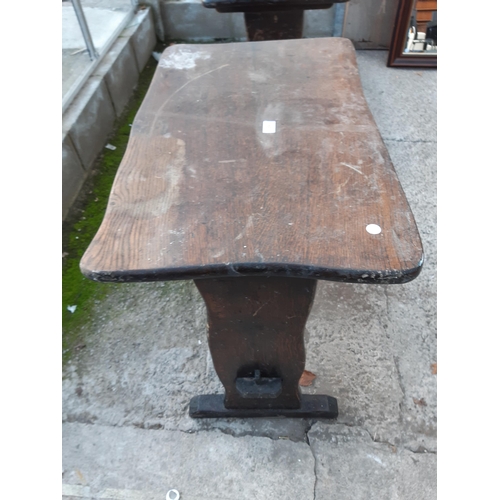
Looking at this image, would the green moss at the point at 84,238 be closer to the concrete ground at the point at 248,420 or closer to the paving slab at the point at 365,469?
the concrete ground at the point at 248,420

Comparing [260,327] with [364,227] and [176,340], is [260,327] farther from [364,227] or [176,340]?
[176,340]

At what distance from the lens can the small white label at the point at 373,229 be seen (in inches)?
34.9

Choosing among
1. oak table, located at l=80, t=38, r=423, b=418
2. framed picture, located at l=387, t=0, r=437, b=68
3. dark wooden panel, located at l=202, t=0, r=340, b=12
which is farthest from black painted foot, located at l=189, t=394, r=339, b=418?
framed picture, located at l=387, t=0, r=437, b=68

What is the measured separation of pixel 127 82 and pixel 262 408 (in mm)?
2609

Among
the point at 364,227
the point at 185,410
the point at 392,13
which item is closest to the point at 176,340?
the point at 185,410

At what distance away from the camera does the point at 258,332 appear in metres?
1.22

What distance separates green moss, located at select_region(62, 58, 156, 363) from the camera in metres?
1.87

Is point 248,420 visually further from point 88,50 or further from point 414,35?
point 414,35

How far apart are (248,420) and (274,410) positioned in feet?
0.36

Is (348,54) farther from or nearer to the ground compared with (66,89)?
farther from the ground

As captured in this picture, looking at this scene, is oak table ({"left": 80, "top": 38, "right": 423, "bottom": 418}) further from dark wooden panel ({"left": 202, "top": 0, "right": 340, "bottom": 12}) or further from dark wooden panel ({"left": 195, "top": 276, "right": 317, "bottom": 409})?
dark wooden panel ({"left": 202, "top": 0, "right": 340, "bottom": 12})

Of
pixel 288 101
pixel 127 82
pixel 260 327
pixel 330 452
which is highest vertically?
pixel 288 101

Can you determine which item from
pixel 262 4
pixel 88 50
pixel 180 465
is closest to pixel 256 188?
pixel 180 465

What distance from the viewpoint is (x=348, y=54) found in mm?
1610
